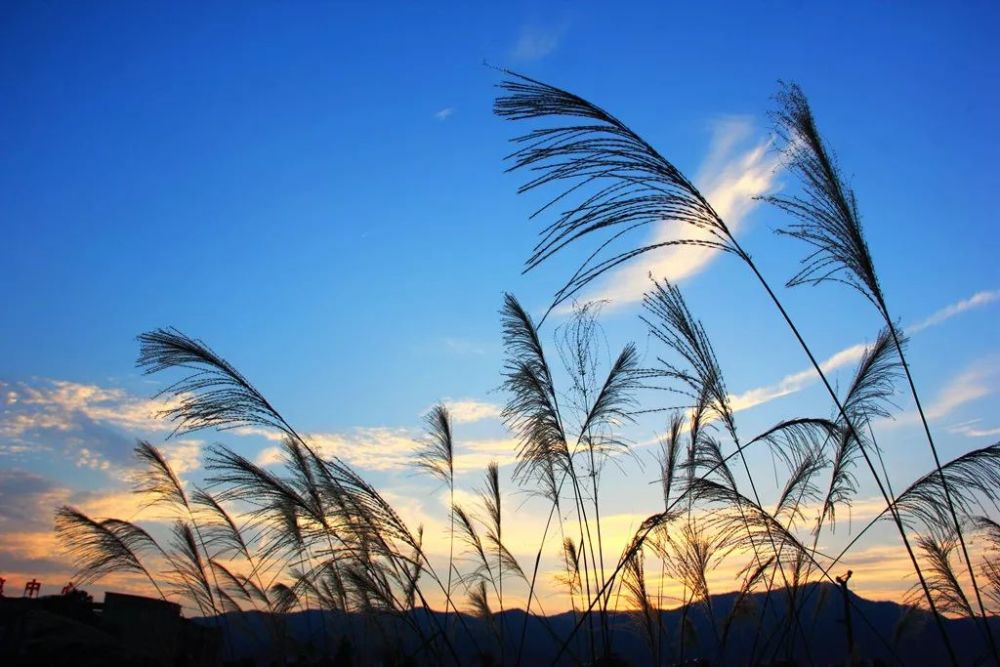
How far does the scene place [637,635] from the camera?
648 centimetres

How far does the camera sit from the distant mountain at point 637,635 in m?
5.34

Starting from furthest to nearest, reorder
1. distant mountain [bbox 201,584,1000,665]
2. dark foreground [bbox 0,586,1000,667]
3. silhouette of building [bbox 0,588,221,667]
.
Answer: distant mountain [bbox 201,584,1000,665] → dark foreground [bbox 0,586,1000,667] → silhouette of building [bbox 0,588,221,667]

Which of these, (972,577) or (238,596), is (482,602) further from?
(972,577)

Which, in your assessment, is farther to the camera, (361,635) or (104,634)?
(361,635)

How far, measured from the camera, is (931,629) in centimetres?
852

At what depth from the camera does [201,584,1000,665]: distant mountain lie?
534 centimetres

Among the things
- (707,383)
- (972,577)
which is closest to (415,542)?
(707,383)

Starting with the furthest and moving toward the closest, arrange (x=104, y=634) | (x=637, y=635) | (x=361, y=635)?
(x=361, y=635), (x=637, y=635), (x=104, y=634)

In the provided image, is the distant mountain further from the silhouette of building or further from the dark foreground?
the silhouette of building

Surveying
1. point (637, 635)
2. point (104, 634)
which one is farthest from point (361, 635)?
point (104, 634)

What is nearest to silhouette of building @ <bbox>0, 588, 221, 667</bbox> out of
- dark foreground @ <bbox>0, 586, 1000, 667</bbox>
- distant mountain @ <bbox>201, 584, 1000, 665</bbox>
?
dark foreground @ <bbox>0, 586, 1000, 667</bbox>

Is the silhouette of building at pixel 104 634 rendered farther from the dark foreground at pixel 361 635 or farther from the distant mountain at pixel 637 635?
the distant mountain at pixel 637 635

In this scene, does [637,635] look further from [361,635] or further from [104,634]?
[104,634]

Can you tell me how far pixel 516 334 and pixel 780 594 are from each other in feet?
9.25
